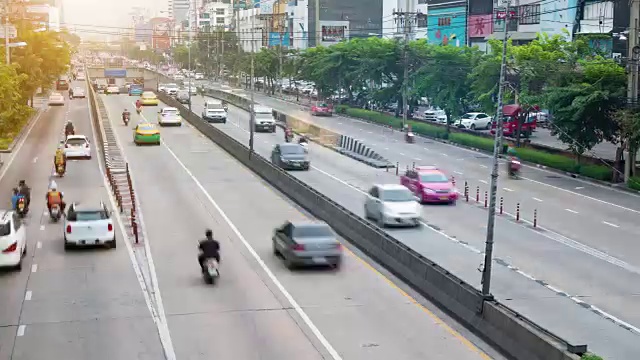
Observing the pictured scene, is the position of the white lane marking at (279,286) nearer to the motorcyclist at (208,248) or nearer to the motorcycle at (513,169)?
the motorcyclist at (208,248)

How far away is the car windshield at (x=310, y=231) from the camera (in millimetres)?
27905

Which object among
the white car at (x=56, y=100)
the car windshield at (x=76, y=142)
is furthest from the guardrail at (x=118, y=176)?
the white car at (x=56, y=100)

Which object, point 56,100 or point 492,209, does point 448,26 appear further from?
point 492,209

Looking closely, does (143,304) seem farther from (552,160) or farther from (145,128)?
(145,128)

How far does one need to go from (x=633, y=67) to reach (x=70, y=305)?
3399cm

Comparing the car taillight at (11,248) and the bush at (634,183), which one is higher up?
the car taillight at (11,248)

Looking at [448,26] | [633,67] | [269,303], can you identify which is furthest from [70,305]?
[448,26]

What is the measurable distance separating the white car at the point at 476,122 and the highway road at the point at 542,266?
33.4 m

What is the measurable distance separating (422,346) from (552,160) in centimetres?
3737

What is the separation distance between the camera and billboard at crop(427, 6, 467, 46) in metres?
117

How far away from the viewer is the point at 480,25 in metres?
111

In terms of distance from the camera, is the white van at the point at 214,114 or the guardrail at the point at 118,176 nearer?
the guardrail at the point at 118,176

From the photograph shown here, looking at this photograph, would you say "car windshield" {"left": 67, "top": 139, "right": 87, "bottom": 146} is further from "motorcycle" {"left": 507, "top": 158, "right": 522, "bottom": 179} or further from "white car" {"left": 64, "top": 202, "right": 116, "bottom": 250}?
"white car" {"left": 64, "top": 202, "right": 116, "bottom": 250}

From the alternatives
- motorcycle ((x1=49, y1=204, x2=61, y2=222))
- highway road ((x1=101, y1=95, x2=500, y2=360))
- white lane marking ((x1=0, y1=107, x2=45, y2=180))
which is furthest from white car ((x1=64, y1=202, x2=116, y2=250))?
white lane marking ((x1=0, y1=107, x2=45, y2=180))
